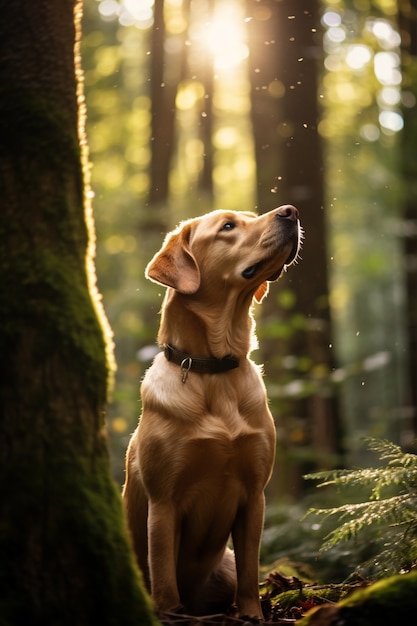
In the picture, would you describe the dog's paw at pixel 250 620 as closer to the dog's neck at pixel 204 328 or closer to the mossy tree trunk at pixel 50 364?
the mossy tree trunk at pixel 50 364

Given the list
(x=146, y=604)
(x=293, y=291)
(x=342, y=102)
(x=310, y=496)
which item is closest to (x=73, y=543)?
(x=146, y=604)

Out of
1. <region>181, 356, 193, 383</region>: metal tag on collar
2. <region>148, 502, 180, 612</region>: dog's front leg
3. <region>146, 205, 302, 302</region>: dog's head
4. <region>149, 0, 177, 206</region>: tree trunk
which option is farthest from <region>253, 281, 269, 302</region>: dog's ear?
<region>149, 0, 177, 206</region>: tree trunk

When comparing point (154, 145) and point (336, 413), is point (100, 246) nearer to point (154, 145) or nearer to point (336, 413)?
point (154, 145)

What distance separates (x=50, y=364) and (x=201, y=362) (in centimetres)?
137

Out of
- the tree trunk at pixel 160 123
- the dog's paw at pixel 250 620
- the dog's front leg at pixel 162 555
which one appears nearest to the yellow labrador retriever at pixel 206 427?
the dog's front leg at pixel 162 555

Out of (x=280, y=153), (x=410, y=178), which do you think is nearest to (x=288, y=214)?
(x=280, y=153)

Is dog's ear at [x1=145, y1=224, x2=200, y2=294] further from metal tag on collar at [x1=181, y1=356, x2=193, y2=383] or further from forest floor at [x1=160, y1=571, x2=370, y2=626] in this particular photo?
forest floor at [x1=160, y1=571, x2=370, y2=626]

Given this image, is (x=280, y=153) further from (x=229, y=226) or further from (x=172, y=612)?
(x=172, y=612)

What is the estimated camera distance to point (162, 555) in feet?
13.7

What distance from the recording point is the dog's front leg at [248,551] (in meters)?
4.27

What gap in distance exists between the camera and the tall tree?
905cm

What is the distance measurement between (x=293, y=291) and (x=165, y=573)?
548 cm

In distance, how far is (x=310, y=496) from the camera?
7.96 meters

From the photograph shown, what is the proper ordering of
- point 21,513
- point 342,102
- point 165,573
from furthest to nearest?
1. point 342,102
2. point 165,573
3. point 21,513
